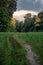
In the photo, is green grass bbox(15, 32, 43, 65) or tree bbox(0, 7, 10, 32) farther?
tree bbox(0, 7, 10, 32)

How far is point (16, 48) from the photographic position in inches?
408

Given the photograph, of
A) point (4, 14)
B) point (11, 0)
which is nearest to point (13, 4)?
point (11, 0)

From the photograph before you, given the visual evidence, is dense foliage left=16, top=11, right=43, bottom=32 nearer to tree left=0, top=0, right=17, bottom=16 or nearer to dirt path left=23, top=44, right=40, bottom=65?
tree left=0, top=0, right=17, bottom=16

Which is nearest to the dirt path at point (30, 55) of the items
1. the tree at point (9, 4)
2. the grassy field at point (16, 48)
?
the grassy field at point (16, 48)

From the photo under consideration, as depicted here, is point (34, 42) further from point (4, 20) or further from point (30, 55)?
point (4, 20)

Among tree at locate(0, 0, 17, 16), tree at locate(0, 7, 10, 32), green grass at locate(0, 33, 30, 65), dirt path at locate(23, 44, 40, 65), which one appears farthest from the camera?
tree at locate(0, 0, 17, 16)

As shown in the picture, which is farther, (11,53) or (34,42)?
(34,42)

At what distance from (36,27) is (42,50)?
3606 cm

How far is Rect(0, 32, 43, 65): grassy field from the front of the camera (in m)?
9.38

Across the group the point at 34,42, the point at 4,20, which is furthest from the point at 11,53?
the point at 4,20

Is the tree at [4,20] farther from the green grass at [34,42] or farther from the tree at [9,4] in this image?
the green grass at [34,42]

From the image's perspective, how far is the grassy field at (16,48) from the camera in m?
9.38

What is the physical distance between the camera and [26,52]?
10.2 metres

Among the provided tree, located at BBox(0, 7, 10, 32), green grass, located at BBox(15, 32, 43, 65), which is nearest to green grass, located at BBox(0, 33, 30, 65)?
green grass, located at BBox(15, 32, 43, 65)
